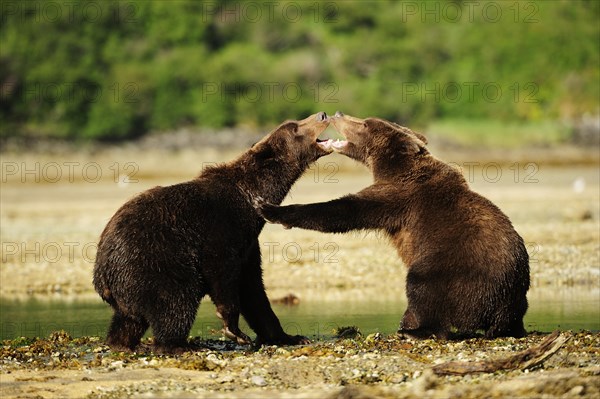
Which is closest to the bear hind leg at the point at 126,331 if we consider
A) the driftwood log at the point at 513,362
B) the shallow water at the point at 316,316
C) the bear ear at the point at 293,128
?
the shallow water at the point at 316,316

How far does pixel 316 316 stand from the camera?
14.2m

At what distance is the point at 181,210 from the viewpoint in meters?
10.5

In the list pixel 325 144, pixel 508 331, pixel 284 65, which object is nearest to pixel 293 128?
pixel 325 144

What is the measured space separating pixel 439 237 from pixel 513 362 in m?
1.79

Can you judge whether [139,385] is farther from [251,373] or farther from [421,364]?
[421,364]

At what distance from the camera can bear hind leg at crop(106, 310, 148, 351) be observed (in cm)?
1061

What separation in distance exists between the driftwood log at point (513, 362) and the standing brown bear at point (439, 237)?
1.13m

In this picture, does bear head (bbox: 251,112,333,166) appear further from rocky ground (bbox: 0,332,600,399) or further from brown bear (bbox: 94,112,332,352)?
rocky ground (bbox: 0,332,600,399)

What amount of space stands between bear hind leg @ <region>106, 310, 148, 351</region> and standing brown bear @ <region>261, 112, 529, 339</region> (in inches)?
60.7

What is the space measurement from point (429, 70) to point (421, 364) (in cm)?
4765

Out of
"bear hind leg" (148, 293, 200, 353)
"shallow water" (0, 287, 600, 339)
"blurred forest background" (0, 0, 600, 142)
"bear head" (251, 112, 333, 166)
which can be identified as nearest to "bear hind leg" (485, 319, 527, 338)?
"shallow water" (0, 287, 600, 339)

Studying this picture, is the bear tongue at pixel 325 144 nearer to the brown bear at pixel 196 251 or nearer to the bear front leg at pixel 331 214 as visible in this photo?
the brown bear at pixel 196 251

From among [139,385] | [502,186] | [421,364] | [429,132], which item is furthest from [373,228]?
[429,132]

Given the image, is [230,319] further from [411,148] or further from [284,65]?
[284,65]
